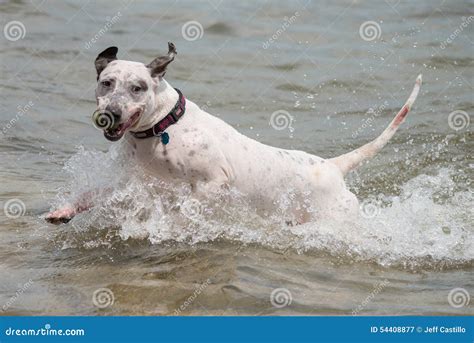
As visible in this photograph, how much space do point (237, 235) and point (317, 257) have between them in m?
0.66

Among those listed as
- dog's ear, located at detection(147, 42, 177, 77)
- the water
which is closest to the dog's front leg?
the water

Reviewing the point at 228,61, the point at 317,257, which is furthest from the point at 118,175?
the point at 228,61

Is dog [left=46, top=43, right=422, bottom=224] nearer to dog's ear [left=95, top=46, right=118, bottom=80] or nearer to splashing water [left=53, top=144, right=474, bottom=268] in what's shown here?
dog's ear [left=95, top=46, right=118, bottom=80]

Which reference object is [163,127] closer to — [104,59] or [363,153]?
[104,59]

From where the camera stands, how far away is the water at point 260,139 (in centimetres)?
582

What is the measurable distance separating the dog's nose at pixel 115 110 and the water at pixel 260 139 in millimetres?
836

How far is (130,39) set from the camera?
1644 centimetres

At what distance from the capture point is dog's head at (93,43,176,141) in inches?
226

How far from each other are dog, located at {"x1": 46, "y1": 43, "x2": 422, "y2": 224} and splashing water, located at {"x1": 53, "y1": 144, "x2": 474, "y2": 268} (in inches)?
4.3

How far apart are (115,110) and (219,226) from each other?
1.51 m

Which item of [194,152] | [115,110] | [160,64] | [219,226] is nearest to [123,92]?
[115,110]

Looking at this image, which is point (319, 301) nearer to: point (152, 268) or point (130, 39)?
point (152, 268)

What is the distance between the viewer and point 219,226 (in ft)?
22.3

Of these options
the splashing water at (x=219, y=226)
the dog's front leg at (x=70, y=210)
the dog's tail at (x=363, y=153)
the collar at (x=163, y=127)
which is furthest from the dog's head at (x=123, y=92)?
the dog's tail at (x=363, y=153)
